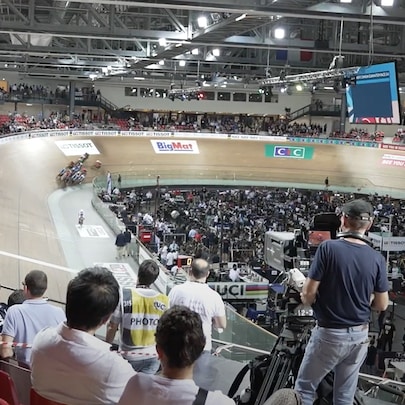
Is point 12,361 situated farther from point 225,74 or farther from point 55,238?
point 225,74

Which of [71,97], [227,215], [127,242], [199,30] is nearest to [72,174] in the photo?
[227,215]

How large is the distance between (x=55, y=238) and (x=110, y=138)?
21207 mm

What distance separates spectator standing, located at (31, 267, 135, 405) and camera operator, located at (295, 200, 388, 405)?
3.75 ft

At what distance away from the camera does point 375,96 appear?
1045 centimetres

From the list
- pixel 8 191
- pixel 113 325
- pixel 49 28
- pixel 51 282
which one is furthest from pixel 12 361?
pixel 8 191

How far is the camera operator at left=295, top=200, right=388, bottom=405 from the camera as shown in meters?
3.04

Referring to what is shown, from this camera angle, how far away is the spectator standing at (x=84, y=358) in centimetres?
230

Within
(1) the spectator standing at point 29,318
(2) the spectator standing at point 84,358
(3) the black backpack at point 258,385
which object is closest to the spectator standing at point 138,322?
(1) the spectator standing at point 29,318

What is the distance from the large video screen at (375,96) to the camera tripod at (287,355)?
283 inches

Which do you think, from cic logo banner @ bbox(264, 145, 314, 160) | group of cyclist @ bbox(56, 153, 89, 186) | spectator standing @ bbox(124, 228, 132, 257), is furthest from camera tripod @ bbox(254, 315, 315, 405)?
cic logo banner @ bbox(264, 145, 314, 160)

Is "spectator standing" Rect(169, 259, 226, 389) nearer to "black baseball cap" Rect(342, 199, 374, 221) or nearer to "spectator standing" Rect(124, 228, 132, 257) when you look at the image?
"black baseball cap" Rect(342, 199, 374, 221)

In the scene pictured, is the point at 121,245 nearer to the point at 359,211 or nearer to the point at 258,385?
the point at 258,385

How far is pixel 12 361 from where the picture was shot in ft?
11.7

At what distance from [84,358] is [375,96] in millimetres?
9220
